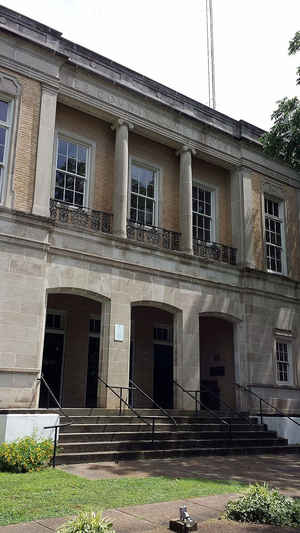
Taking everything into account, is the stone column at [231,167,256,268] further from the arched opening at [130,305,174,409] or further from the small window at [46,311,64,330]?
the small window at [46,311,64,330]

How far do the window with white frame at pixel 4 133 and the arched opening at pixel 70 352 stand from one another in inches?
Answer: 202

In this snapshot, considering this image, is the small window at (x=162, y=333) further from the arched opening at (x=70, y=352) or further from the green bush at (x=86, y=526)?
the green bush at (x=86, y=526)

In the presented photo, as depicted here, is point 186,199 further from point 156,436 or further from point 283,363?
point 156,436

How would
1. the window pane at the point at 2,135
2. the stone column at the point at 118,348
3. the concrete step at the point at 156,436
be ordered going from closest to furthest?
1. the concrete step at the point at 156,436
2. the window pane at the point at 2,135
3. the stone column at the point at 118,348

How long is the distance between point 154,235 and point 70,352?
514 cm

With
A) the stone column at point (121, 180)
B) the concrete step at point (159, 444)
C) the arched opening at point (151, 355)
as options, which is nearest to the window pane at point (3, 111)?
the stone column at point (121, 180)

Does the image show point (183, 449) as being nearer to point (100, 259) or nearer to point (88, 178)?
point (100, 259)

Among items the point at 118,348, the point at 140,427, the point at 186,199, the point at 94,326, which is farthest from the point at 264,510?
the point at 186,199

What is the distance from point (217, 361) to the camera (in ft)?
66.4

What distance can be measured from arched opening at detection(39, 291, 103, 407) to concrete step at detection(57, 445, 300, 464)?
561 centimetres

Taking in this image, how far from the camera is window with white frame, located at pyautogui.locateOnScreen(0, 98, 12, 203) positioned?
46.0ft

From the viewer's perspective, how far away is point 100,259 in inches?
605

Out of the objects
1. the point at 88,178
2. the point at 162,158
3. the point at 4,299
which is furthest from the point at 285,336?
the point at 4,299

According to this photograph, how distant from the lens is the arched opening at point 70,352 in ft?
56.1
